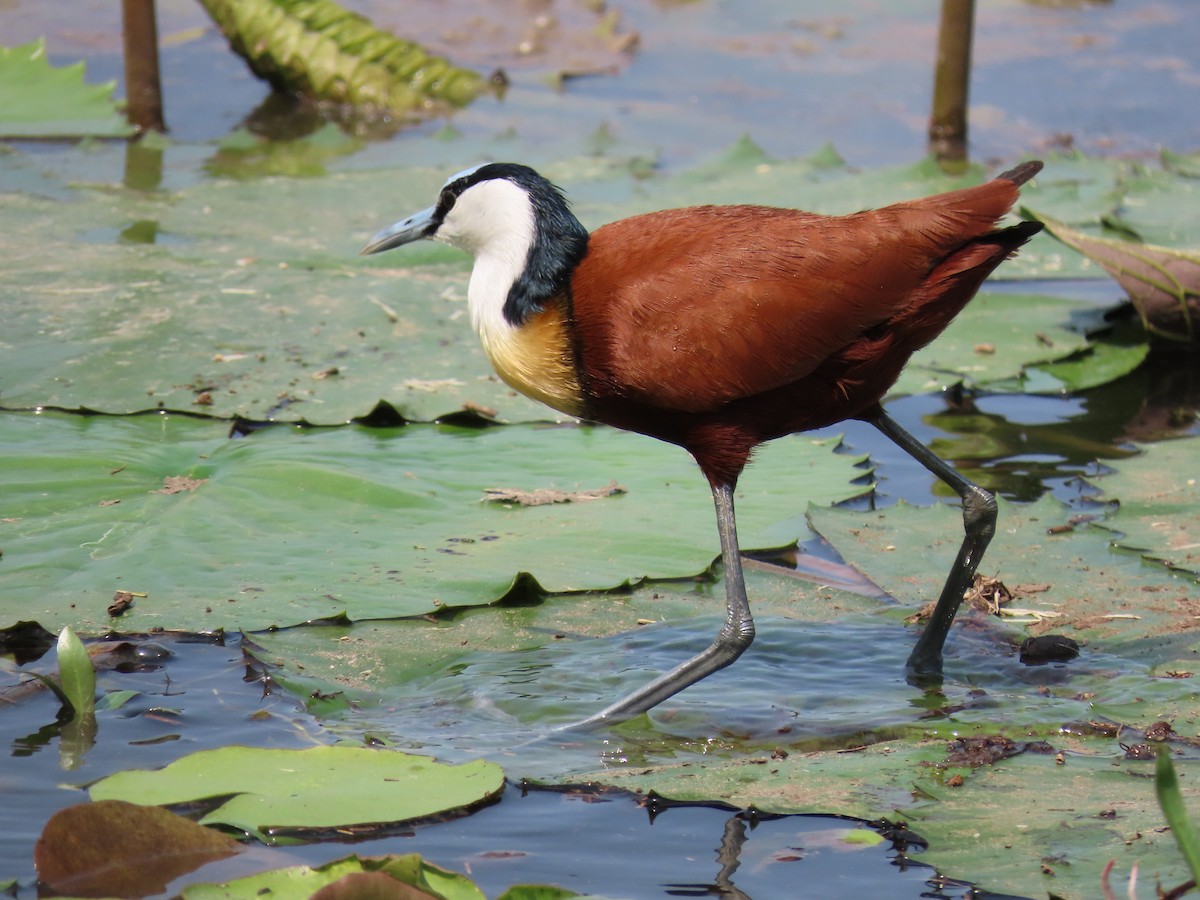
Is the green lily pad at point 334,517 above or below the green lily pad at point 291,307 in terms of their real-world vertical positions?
below

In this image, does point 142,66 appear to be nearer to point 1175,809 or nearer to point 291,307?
point 291,307

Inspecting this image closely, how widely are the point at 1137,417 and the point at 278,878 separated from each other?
4.11 meters

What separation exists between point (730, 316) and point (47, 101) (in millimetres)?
5269

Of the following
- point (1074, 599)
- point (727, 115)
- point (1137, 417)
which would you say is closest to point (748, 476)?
point (1074, 599)

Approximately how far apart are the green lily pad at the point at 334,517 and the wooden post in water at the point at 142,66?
3.84 metres

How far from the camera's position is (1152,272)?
225 inches

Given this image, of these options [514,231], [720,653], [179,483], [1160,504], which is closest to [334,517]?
[179,483]

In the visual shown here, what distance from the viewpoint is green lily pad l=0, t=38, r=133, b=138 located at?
745 centimetres

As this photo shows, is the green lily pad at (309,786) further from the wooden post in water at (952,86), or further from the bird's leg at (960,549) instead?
the wooden post in water at (952,86)

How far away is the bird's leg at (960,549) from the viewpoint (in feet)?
12.7

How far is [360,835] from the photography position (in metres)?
2.96

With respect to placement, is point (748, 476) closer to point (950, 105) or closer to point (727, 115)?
point (950, 105)

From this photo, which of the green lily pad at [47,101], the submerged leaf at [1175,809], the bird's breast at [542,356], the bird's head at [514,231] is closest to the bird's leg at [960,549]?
the bird's breast at [542,356]

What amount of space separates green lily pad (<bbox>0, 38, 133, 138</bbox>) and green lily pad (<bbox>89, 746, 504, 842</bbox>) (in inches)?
198
